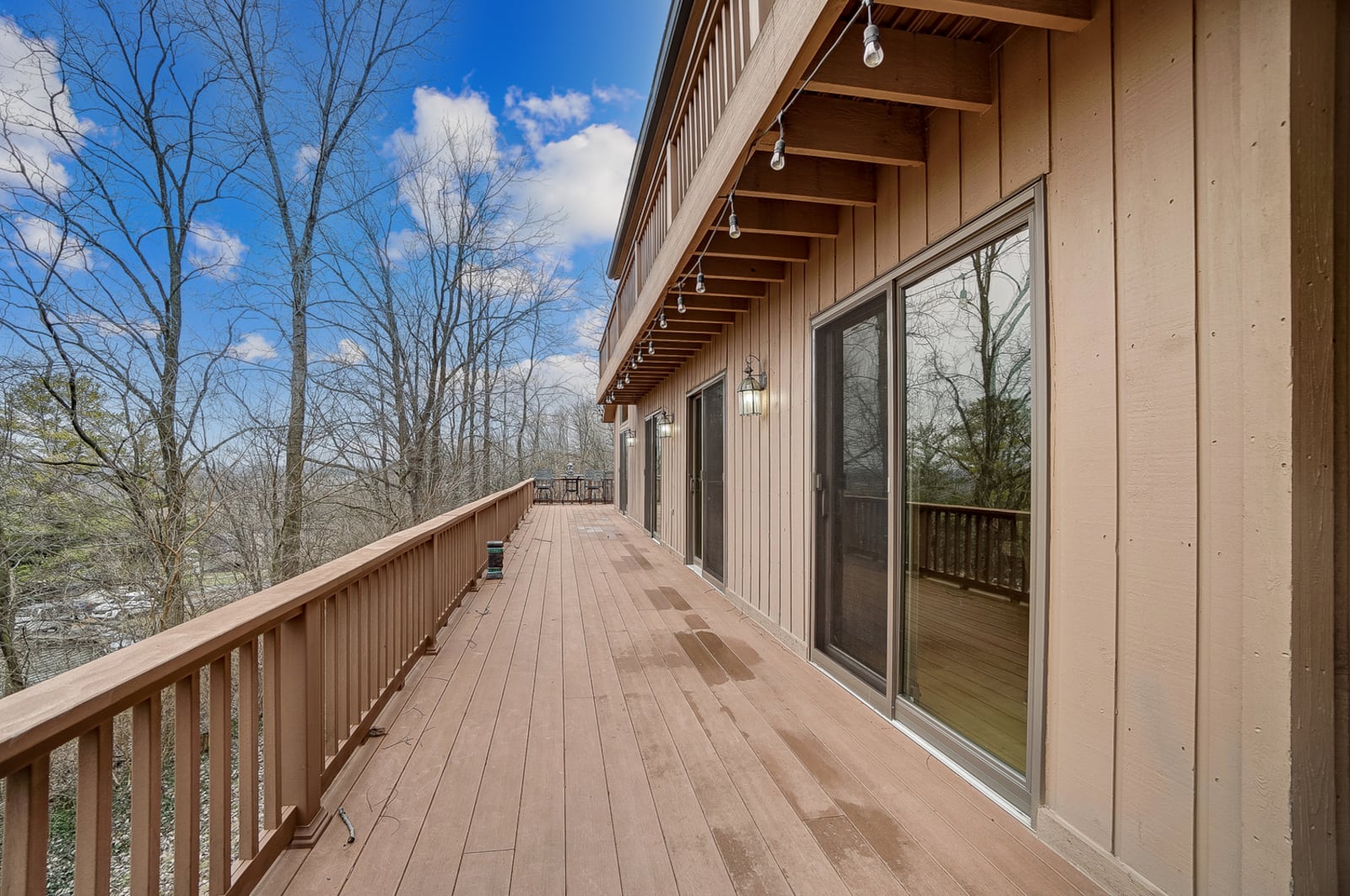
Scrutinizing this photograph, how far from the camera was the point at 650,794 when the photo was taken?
6.94 feet

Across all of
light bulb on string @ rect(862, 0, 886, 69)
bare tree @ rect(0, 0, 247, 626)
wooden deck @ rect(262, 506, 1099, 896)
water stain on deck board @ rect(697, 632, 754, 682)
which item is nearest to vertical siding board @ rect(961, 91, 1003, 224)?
light bulb on string @ rect(862, 0, 886, 69)

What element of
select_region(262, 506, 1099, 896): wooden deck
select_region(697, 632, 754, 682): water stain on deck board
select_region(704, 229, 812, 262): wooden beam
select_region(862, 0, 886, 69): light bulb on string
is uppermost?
select_region(704, 229, 812, 262): wooden beam

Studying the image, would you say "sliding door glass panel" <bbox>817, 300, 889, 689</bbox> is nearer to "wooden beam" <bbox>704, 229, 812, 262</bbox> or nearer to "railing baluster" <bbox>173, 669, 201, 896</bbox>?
"wooden beam" <bbox>704, 229, 812, 262</bbox>

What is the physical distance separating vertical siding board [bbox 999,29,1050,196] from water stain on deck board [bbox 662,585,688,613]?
3.80 metres

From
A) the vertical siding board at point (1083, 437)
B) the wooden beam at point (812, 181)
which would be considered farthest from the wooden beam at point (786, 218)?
the vertical siding board at point (1083, 437)

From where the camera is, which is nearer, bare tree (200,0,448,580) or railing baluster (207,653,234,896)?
railing baluster (207,653,234,896)

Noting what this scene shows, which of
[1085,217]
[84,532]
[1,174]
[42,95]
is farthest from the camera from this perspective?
[42,95]

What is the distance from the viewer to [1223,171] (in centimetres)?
134

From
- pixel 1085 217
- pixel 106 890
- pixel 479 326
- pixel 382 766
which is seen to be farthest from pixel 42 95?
pixel 1085 217

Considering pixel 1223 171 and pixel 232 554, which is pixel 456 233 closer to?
pixel 232 554

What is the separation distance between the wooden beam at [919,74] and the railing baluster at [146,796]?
8.09 feet

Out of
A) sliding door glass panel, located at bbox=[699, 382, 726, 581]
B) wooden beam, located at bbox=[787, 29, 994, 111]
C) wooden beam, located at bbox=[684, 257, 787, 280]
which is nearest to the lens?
wooden beam, located at bbox=[787, 29, 994, 111]

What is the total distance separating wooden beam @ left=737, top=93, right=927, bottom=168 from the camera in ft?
7.55

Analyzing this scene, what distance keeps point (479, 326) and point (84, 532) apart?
326 inches
